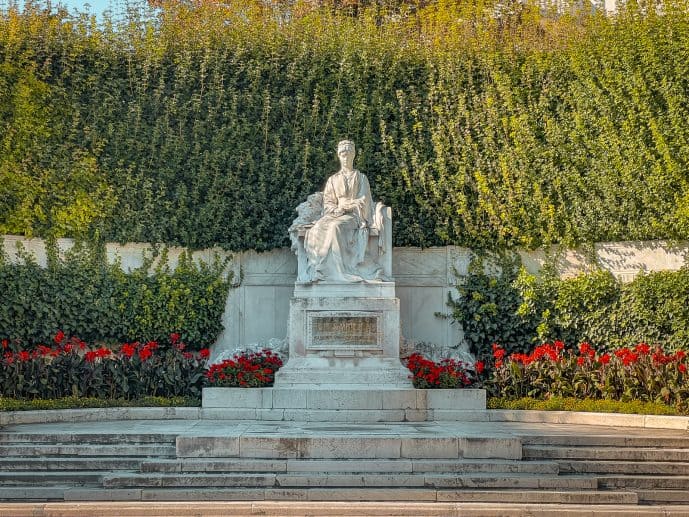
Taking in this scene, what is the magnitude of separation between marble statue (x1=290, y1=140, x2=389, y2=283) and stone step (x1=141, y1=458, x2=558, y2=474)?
4042mm

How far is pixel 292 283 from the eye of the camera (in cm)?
1473

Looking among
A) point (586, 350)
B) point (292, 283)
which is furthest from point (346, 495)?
point (292, 283)

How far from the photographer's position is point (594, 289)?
13.9 meters

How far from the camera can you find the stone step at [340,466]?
353 inches

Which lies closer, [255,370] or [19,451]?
[19,451]

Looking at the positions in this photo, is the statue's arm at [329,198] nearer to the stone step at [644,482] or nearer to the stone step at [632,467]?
the stone step at [632,467]

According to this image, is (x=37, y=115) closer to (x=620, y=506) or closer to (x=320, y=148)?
(x=320, y=148)

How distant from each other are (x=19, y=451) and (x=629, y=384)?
7300 mm

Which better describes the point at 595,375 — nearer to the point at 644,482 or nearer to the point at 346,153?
the point at 644,482

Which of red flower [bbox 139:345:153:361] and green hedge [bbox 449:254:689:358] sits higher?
green hedge [bbox 449:254:689:358]

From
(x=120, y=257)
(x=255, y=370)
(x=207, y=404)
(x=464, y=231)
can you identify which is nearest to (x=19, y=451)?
(x=207, y=404)

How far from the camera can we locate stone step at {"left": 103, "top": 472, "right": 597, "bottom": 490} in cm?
870

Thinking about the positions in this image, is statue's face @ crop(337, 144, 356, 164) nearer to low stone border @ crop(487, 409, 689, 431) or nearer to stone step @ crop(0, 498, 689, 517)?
low stone border @ crop(487, 409, 689, 431)

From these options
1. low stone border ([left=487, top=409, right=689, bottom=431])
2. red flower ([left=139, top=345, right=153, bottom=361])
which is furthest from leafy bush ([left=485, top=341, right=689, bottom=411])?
red flower ([left=139, top=345, right=153, bottom=361])
